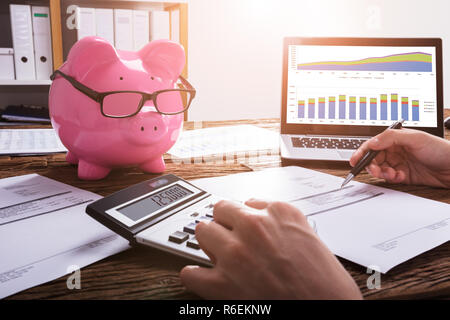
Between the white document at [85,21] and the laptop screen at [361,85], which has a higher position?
the white document at [85,21]

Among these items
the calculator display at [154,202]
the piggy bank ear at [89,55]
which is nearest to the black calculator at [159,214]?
the calculator display at [154,202]

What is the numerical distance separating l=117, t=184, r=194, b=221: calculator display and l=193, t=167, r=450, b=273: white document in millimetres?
103

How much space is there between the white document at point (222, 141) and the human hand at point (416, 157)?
286mm

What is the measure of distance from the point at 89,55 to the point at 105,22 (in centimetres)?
135

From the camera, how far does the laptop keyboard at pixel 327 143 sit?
2.99ft

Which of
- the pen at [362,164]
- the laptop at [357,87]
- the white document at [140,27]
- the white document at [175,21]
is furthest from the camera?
the white document at [175,21]

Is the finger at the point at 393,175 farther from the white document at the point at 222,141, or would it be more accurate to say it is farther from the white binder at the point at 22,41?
the white binder at the point at 22,41

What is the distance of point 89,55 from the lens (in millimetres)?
603

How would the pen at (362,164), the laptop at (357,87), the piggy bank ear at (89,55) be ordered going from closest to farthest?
1. the piggy bank ear at (89,55)
2. the pen at (362,164)
3. the laptop at (357,87)

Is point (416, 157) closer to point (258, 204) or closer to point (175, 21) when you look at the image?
point (258, 204)

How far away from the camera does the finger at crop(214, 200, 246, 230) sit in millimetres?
382

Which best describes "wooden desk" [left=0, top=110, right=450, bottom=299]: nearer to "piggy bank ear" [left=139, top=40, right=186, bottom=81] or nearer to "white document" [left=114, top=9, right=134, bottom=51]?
"piggy bank ear" [left=139, top=40, right=186, bottom=81]

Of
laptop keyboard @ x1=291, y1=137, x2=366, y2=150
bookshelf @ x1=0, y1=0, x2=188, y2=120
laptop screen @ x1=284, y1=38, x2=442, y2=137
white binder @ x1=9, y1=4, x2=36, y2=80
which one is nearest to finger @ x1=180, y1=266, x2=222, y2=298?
laptop keyboard @ x1=291, y1=137, x2=366, y2=150

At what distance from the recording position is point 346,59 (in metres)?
1.04
